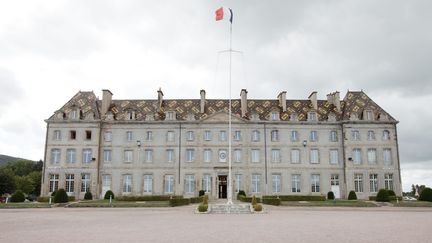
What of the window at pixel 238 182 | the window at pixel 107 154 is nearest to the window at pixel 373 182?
the window at pixel 238 182

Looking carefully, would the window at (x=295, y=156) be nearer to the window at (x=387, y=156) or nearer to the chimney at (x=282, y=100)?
the chimney at (x=282, y=100)

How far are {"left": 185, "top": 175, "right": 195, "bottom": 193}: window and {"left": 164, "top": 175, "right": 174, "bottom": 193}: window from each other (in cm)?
151

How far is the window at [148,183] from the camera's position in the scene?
134 feet

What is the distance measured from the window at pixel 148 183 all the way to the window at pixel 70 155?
7659mm

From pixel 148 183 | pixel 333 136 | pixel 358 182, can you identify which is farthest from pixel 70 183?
pixel 358 182

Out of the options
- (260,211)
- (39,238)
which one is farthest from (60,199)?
(39,238)

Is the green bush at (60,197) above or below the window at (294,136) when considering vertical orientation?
below

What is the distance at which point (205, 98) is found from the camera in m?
44.7

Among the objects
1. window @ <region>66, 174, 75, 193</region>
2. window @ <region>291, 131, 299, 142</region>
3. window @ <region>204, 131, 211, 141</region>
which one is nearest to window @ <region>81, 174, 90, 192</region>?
window @ <region>66, 174, 75, 193</region>

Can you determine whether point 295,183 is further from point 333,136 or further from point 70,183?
point 70,183

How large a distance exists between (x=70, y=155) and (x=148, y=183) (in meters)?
8.60

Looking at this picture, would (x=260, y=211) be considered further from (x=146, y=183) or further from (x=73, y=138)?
(x=73, y=138)

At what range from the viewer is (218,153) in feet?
135

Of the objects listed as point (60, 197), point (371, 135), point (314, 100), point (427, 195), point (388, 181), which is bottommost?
point (60, 197)
